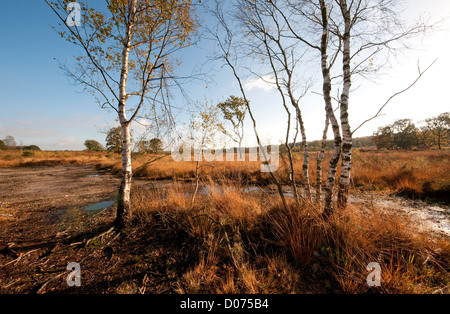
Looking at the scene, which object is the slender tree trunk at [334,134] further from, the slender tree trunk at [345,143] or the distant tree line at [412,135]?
the distant tree line at [412,135]

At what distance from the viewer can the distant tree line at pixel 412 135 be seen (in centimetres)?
3228

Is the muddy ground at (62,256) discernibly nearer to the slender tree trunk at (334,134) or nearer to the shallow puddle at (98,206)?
the shallow puddle at (98,206)

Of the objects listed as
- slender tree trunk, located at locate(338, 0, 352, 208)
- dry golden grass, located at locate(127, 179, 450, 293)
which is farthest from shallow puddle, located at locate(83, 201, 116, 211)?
slender tree trunk, located at locate(338, 0, 352, 208)

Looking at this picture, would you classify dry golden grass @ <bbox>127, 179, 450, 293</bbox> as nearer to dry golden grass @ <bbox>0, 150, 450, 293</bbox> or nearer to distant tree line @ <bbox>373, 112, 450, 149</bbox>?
dry golden grass @ <bbox>0, 150, 450, 293</bbox>

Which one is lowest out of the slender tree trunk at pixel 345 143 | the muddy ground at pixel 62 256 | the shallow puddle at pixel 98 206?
the shallow puddle at pixel 98 206

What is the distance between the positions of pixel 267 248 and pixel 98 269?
9.13 ft

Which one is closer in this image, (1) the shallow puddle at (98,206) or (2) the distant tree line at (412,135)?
(1) the shallow puddle at (98,206)

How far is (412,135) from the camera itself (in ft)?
108

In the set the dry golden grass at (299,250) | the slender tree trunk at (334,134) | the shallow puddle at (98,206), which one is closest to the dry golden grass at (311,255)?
the dry golden grass at (299,250)

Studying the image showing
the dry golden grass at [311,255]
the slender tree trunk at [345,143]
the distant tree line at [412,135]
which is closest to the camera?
the dry golden grass at [311,255]

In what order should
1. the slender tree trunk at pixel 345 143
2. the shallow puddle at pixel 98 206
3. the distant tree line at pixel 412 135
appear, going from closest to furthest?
the slender tree trunk at pixel 345 143
the shallow puddle at pixel 98 206
the distant tree line at pixel 412 135

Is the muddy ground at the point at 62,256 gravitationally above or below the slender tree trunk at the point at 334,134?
below

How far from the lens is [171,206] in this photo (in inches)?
159
